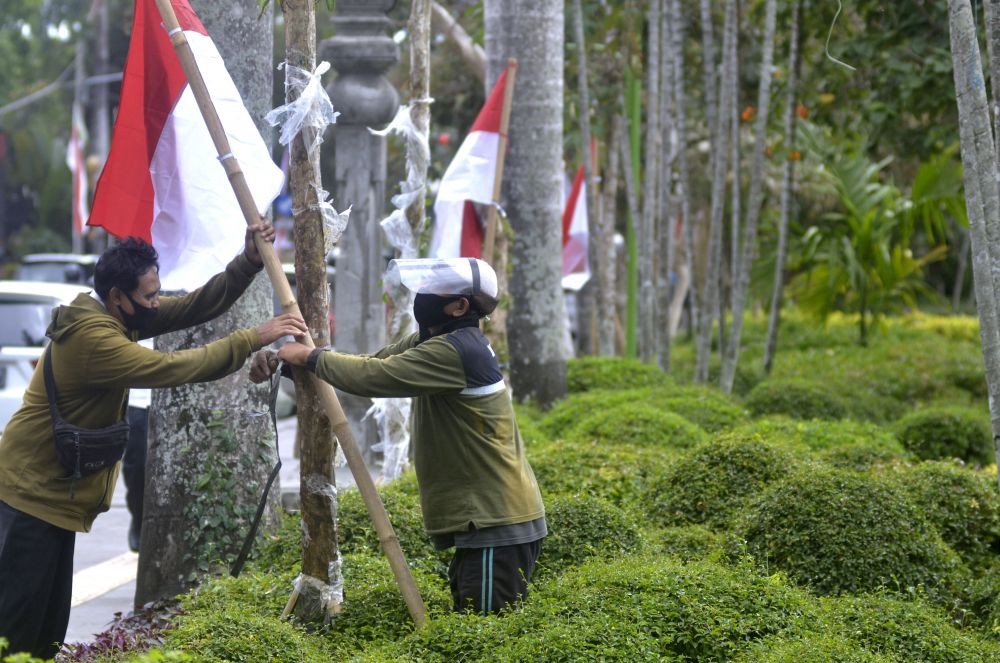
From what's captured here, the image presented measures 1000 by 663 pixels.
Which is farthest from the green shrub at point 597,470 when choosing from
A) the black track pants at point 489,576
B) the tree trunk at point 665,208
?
the tree trunk at point 665,208

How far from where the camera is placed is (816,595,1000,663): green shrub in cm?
504

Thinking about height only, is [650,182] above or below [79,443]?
above

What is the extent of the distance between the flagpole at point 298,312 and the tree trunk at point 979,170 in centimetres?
239

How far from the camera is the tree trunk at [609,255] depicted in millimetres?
14711

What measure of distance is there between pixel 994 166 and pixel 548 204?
6.29m

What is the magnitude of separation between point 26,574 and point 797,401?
6.88 m

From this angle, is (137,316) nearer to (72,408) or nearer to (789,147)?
(72,408)

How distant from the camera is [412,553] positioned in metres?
6.24

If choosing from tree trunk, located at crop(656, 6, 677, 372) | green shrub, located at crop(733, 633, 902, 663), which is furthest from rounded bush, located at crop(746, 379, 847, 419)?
green shrub, located at crop(733, 633, 902, 663)

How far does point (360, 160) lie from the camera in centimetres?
1070

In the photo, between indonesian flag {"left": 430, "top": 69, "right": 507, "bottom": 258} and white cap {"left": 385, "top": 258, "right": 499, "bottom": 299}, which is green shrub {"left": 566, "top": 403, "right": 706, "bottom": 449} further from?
white cap {"left": 385, "top": 258, "right": 499, "bottom": 299}

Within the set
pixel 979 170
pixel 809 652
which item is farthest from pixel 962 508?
pixel 809 652

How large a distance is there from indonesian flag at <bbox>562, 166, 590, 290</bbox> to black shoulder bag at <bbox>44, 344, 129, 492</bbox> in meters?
8.57

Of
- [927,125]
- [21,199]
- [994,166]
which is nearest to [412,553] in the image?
[994,166]
